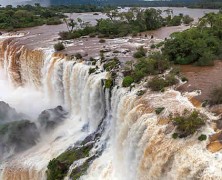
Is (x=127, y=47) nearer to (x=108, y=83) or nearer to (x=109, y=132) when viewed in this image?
(x=108, y=83)

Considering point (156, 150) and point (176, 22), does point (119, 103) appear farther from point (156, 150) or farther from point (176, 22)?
point (176, 22)

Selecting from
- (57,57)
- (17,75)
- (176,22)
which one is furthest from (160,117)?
(176,22)

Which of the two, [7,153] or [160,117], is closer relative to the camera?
[160,117]

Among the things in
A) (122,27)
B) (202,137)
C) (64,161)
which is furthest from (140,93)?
(122,27)

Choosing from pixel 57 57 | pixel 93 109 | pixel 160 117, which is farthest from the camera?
pixel 57 57

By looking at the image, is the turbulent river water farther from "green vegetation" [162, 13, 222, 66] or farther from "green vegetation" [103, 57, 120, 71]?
"green vegetation" [162, 13, 222, 66]
